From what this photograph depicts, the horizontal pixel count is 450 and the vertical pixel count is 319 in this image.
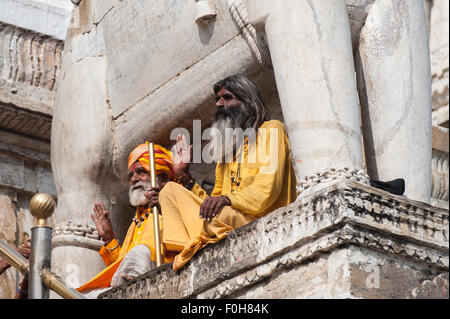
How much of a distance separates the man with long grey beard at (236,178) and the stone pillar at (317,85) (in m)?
0.31

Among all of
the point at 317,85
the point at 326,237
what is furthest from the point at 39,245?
the point at 317,85

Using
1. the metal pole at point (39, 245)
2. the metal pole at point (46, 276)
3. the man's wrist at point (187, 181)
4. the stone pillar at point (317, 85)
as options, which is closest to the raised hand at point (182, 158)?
the man's wrist at point (187, 181)

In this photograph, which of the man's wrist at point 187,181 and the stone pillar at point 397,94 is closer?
the stone pillar at point 397,94

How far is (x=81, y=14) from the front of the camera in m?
11.1

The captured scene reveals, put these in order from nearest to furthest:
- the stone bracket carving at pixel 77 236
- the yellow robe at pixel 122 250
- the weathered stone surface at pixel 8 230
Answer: the yellow robe at pixel 122 250
the stone bracket carving at pixel 77 236
the weathered stone surface at pixel 8 230

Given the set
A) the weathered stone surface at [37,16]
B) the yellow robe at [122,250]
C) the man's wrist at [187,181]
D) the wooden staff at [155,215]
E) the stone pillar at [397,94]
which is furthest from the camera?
the weathered stone surface at [37,16]

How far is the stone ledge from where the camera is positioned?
25.3 feet

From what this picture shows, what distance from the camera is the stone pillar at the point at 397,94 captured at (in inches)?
341

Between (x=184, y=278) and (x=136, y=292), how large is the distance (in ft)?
1.40

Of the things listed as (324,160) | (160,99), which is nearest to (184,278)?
(324,160)

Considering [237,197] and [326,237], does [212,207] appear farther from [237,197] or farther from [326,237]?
[326,237]

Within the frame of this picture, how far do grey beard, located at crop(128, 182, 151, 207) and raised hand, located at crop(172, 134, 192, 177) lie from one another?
38 cm

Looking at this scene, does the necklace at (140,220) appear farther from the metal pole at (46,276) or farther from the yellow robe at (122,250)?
the metal pole at (46,276)
